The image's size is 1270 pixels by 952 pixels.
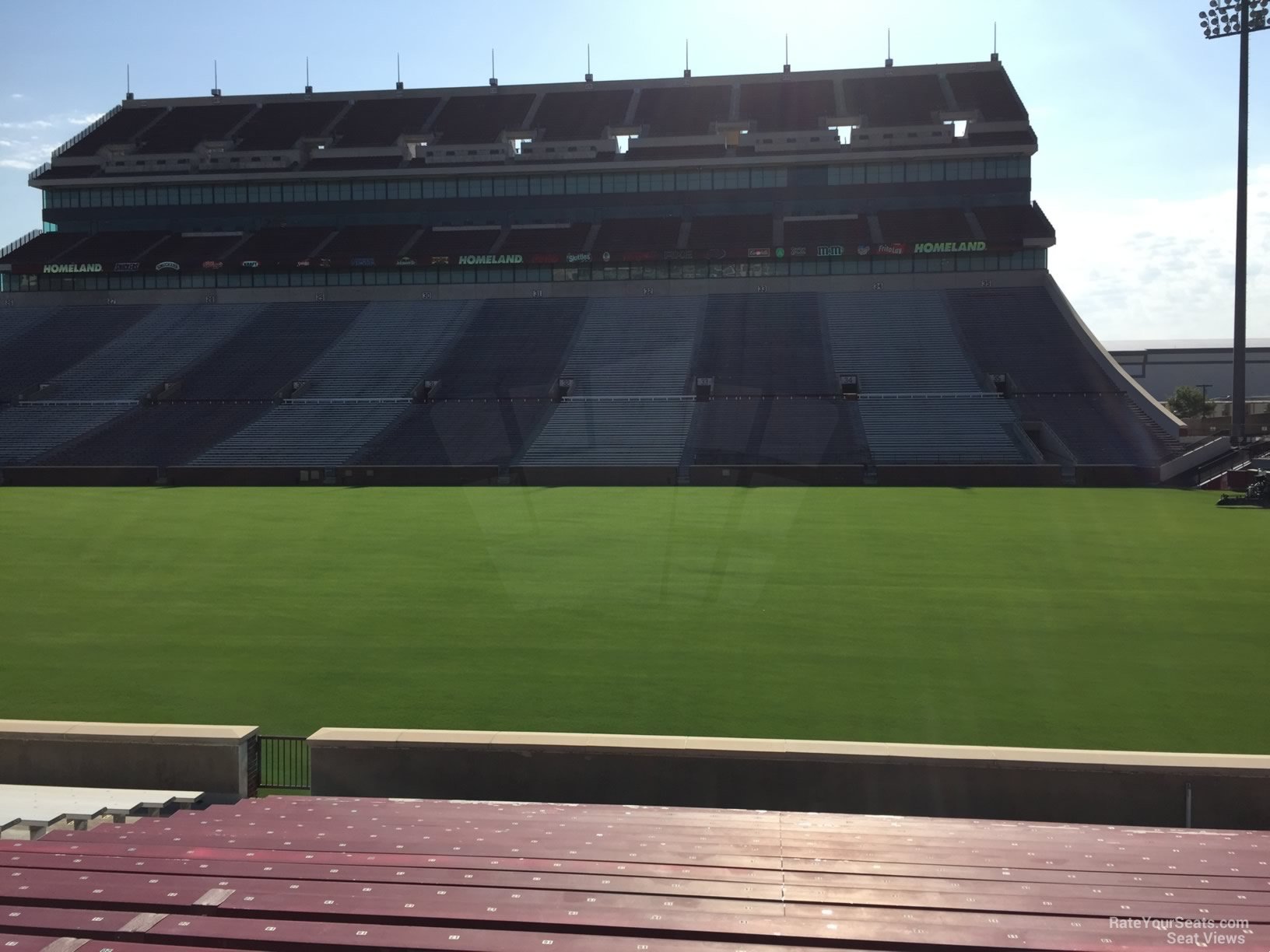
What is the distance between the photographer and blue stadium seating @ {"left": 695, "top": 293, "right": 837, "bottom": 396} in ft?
165

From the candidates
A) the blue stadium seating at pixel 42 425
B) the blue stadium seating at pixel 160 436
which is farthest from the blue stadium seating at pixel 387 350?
the blue stadium seating at pixel 42 425

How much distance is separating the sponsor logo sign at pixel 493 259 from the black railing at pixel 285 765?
172 ft

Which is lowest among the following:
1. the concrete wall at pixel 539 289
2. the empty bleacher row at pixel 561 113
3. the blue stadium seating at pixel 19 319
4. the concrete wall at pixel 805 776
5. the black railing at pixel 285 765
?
the black railing at pixel 285 765

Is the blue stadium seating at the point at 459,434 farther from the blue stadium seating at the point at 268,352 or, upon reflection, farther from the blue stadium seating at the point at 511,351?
the blue stadium seating at the point at 268,352

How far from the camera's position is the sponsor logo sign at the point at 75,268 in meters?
62.9

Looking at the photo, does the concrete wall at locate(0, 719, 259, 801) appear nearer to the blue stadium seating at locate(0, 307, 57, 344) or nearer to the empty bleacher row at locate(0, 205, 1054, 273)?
the empty bleacher row at locate(0, 205, 1054, 273)

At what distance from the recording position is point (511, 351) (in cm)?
5528

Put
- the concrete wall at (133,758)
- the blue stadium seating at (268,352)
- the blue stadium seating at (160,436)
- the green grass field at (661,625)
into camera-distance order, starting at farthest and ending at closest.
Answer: the blue stadium seating at (268,352) → the blue stadium seating at (160,436) → the green grass field at (661,625) → the concrete wall at (133,758)

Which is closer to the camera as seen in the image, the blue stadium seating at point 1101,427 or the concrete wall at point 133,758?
the concrete wall at point 133,758

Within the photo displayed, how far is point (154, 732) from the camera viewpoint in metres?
8.62

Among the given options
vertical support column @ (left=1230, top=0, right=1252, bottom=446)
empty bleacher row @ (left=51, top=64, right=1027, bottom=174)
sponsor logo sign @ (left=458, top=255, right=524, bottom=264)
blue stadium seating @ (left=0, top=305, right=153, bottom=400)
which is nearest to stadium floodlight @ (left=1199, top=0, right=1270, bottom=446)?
vertical support column @ (left=1230, top=0, right=1252, bottom=446)

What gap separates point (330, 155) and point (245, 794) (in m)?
63.1

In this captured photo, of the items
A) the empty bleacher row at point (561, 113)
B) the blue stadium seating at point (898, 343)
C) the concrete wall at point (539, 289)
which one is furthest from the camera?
the empty bleacher row at point (561, 113)

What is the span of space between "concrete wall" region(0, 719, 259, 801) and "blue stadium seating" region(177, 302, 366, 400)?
46.0 m
